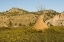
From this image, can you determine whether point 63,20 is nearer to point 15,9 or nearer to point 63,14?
point 63,14

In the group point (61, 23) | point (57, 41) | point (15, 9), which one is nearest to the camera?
point (57, 41)

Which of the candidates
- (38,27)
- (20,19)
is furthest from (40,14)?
(20,19)

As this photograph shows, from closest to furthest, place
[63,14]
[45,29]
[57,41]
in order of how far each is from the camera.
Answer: [57,41] → [45,29] → [63,14]

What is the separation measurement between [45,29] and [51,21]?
4371 centimetres

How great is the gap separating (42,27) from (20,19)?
8622 centimetres

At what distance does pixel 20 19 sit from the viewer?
408 ft

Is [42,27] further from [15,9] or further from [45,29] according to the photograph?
[15,9]

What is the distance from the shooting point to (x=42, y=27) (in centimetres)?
3856

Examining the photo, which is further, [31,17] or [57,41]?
[31,17]

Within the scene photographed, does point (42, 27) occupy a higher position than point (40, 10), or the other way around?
point (40, 10)

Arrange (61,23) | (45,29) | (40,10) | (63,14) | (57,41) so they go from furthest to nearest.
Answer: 1. (63,14)
2. (61,23)
3. (40,10)
4. (45,29)
5. (57,41)

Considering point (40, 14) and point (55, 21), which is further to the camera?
point (55, 21)

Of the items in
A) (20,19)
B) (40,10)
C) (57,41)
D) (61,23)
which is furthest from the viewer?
(20,19)

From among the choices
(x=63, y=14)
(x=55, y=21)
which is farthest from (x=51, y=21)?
(x=63, y=14)
